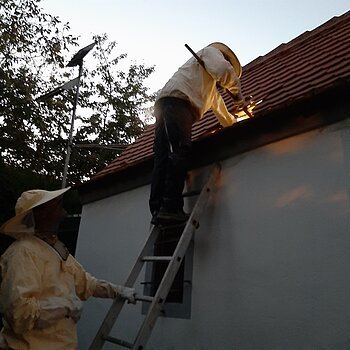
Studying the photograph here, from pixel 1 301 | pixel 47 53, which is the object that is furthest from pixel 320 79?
pixel 47 53

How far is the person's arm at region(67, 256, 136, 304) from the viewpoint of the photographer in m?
3.31

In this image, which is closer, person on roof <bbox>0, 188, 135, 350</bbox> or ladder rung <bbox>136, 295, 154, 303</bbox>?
person on roof <bbox>0, 188, 135, 350</bbox>

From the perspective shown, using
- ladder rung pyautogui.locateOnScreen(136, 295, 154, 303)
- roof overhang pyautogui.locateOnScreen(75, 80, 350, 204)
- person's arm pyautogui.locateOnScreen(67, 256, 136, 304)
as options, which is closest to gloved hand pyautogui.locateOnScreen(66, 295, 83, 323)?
person's arm pyautogui.locateOnScreen(67, 256, 136, 304)

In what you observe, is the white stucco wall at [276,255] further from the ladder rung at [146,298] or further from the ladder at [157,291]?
the ladder rung at [146,298]

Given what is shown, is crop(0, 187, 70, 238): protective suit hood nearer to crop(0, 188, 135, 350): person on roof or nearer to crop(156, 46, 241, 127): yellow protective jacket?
crop(0, 188, 135, 350): person on roof

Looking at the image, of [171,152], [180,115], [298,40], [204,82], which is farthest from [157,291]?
[298,40]

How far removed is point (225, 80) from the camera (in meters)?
3.99

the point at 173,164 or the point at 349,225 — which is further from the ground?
the point at 173,164

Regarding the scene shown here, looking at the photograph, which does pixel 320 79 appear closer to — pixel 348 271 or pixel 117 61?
pixel 348 271

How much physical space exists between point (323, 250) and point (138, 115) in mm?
15689

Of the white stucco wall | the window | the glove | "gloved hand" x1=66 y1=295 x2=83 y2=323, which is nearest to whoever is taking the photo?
"gloved hand" x1=66 y1=295 x2=83 y2=323

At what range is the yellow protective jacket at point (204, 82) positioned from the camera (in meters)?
3.98

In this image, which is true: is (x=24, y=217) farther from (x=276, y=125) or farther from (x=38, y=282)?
(x=276, y=125)

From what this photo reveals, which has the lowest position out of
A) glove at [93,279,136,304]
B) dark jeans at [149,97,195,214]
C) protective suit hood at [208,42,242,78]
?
glove at [93,279,136,304]
